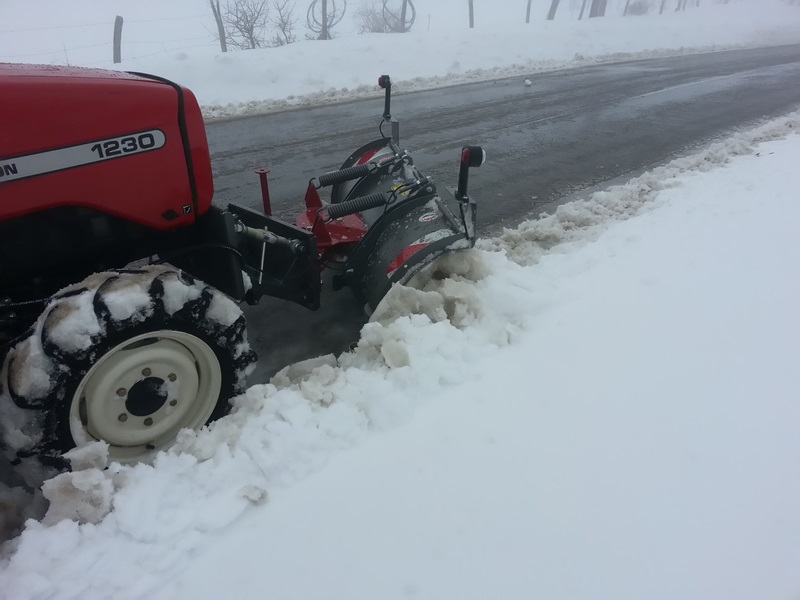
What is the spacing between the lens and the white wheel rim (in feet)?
7.06

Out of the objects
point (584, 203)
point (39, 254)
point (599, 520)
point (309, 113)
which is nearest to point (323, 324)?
point (39, 254)

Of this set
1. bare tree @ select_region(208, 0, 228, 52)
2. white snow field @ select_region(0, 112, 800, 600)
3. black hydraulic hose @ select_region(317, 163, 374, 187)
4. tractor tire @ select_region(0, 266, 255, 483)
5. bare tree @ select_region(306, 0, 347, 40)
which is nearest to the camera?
white snow field @ select_region(0, 112, 800, 600)

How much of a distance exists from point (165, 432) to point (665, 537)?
87.1 inches

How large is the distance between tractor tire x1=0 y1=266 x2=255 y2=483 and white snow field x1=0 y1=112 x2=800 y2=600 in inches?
6.7

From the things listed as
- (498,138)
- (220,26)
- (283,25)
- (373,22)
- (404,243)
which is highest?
(220,26)

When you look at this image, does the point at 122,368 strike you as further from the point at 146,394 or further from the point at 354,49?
the point at 354,49

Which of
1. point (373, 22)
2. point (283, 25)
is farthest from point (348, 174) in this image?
point (373, 22)

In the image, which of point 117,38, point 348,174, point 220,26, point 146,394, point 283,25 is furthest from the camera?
point 283,25

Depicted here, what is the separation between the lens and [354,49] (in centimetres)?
1515

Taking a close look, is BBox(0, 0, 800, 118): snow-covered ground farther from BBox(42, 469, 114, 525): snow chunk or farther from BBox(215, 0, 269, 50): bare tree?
BBox(42, 469, 114, 525): snow chunk

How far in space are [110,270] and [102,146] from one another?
0.55 metres

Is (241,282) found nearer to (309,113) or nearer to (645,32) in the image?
(309,113)

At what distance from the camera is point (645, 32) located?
25234mm

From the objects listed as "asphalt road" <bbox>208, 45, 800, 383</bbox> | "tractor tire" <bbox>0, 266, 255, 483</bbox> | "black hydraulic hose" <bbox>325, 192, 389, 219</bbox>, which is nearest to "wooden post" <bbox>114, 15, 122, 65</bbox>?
"asphalt road" <bbox>208, 45, 800, 383</bbox>
